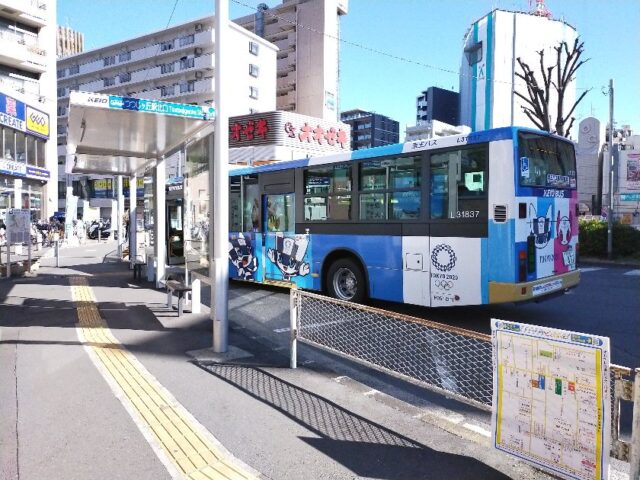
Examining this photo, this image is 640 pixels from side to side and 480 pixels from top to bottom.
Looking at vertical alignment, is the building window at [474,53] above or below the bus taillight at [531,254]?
above

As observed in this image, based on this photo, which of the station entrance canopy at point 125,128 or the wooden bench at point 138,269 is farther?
the wooden bench at point 138,269

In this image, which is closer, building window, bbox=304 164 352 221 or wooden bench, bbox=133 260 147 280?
building window, bbox=304 164 352 221

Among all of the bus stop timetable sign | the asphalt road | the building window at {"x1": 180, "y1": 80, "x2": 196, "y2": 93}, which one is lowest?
the asphalt road

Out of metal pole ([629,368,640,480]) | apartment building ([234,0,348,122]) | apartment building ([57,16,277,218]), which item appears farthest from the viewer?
apartment building ([234,0,348,122])

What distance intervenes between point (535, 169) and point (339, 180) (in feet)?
10.8

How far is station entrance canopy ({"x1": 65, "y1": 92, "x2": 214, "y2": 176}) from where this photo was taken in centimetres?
607

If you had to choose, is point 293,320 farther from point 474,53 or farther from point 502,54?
point 474,53

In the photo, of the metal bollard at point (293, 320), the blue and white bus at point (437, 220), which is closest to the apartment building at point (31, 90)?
the blue and white bus at point (437, 220)

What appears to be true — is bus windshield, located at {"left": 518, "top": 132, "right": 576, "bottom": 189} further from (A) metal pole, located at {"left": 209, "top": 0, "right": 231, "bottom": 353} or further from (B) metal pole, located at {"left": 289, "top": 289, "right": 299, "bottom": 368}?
(A) metal pole, located at {"left": 209, "top": 0, "right": 231, "bottom": 353}

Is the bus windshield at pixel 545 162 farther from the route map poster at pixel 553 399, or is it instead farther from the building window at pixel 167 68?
the building window at pixel 167 68

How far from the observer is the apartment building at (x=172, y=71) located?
172 ft

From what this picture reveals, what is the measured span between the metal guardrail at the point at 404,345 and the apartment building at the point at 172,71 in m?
44.9

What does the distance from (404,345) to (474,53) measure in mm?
60689

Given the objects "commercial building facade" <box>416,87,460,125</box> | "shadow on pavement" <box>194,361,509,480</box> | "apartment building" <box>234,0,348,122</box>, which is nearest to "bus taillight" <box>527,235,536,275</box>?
"shadow on pavement" <box>194,361,509,480</box>
